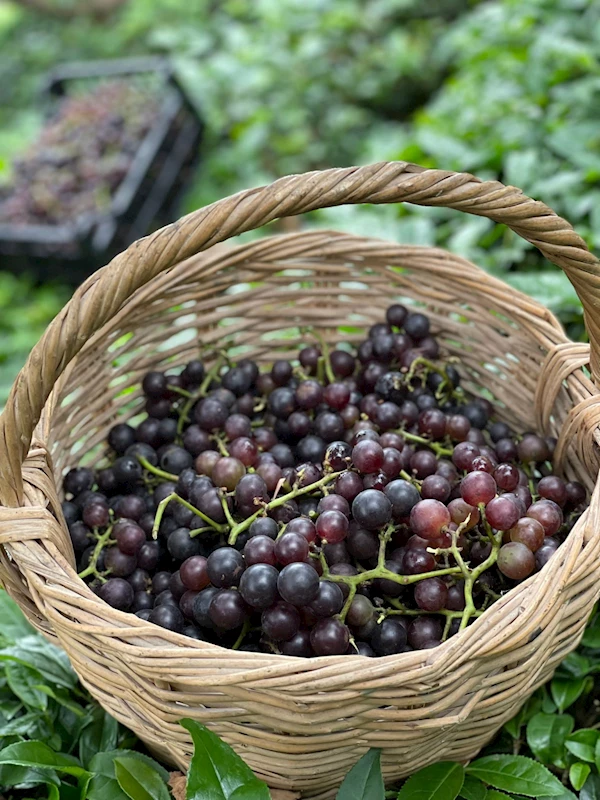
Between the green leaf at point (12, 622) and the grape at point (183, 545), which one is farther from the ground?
the grape at point (183, 545)

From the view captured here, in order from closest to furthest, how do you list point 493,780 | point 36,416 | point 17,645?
point 36,416
point 493,780
point 17,645

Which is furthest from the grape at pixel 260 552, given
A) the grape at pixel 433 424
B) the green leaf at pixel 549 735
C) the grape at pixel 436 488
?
the green leaf at pixel 549 735

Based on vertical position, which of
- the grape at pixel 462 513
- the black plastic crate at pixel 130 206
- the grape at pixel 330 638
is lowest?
the black plastic crate at pixel 130 206

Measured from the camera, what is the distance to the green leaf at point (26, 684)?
0.99 meters

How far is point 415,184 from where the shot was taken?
0.80 m

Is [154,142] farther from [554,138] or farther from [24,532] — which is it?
[24,532]

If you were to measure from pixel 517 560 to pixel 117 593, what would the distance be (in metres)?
0.46

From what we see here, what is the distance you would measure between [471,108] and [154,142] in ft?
4.11

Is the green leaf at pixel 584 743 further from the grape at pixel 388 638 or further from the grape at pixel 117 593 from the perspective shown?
the grape at pixel 117 593

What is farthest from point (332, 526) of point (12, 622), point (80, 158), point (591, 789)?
point (80, 158)

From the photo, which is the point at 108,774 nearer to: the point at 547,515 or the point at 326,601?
the point at 326,601

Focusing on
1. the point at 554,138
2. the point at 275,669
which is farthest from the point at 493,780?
the point at 554,138

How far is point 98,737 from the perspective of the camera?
0.97 meters

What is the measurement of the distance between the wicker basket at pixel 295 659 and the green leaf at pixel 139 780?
1.2 inches
